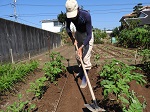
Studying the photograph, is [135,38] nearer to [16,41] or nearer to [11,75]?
[16,41]

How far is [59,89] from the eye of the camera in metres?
3.90

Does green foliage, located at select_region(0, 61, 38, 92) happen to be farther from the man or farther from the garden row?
the man

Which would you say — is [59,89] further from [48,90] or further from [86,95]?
[86,95]

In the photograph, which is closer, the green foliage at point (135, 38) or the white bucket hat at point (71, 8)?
the white bucket hat at point (71, 8)

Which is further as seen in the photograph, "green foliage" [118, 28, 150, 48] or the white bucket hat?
"green foliage" [118, 28, 150, 48]

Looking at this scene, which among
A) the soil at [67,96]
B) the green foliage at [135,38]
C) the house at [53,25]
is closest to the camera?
the soil at [67,96]

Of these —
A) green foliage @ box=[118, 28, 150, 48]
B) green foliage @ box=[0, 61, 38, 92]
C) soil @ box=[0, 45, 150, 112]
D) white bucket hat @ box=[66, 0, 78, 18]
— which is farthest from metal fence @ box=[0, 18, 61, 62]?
green foliage @ box=[118, 28, 150, 48]

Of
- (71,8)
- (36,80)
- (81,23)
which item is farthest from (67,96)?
(71,8)

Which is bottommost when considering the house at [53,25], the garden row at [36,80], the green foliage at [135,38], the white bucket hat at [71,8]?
the garden row at [36,80]

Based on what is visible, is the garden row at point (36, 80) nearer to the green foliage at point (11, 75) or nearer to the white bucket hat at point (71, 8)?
the green foliage at point (11, 75)

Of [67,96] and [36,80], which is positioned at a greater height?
[36,80]

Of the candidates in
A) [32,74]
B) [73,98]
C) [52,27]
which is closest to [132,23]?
[32,74]

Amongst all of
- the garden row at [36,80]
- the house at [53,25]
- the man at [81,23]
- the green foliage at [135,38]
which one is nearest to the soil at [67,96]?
the garden row at [36,80]

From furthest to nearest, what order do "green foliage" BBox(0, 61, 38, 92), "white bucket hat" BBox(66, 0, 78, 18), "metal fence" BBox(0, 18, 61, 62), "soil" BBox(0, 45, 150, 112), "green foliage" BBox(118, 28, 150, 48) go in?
"green foliage" BBox(118, 28, 150, 48) < "metal fence" BBox(0, 18, 61, 62) < "green foliage" BBox(0, 61, 38, 92) < "white bucket hat" BBox(66, 0, 78, 18) < "soil" BBox(0, 45, 150, 112)
